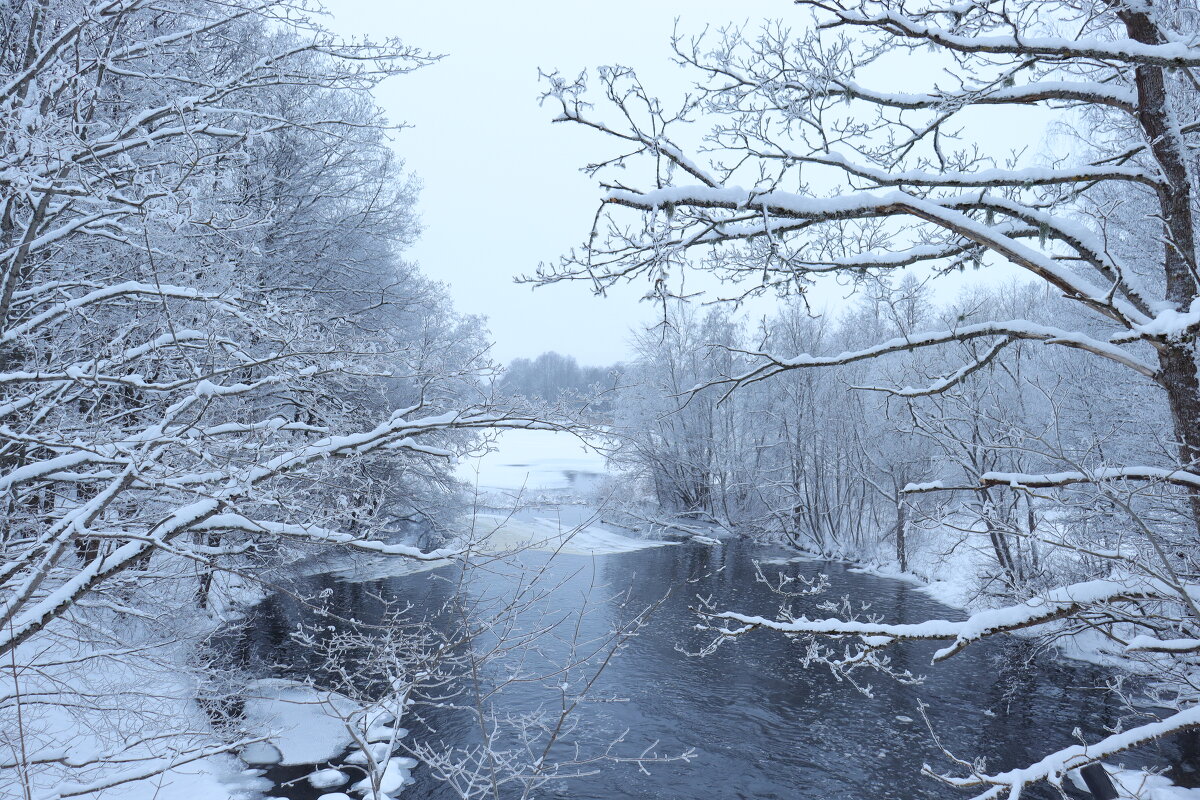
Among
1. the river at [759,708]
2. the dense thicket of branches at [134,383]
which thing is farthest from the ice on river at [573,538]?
the dense thicket of branches at [134,383]

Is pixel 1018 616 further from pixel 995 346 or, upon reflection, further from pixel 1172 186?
pixel 1172 186

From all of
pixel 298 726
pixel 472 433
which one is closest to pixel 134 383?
pixel 472 433

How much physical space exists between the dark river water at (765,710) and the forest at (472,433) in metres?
0.08

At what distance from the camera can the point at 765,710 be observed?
10.5 meters

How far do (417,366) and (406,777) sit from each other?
608cm

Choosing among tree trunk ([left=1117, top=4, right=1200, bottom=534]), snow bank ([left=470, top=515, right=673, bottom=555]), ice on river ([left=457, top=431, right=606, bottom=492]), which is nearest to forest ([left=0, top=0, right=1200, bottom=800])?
tree trunk ([left=1117, top=4, right=1200, bottom=534])

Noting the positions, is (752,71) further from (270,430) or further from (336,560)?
(336,560)

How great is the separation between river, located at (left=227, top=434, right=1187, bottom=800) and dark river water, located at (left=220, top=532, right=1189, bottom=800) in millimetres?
30

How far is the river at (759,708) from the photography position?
8.56 meters

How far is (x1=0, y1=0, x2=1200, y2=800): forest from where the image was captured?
11.3 ft

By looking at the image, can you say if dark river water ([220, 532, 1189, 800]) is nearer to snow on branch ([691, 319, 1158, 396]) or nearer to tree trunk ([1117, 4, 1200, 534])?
snow on branch ([691, 319, 1158, 396])

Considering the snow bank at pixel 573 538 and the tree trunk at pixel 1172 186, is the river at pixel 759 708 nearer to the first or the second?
the tree trunk at pixel 1172 186

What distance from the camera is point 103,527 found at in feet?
14.2

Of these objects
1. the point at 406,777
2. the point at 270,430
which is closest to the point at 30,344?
the point at 270,430
